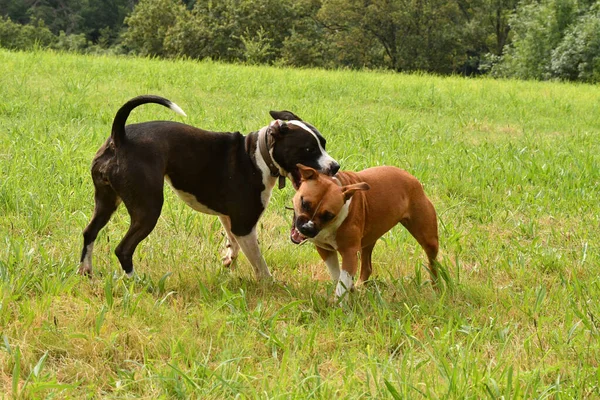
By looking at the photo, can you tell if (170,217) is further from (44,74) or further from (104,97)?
(44,74)

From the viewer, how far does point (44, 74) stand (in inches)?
481

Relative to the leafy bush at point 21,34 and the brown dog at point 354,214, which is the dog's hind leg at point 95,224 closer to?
the brown dog at point 354,214

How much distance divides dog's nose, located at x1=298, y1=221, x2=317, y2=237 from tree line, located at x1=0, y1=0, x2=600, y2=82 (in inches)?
1120

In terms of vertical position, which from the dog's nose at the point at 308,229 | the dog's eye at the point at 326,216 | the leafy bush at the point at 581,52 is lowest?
the leafy bush at the point at 581,52

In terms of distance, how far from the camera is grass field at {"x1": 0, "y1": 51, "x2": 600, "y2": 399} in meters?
3.07

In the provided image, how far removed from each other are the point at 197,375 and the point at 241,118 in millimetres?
7117

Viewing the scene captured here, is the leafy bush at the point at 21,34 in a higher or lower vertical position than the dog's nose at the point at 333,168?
lower

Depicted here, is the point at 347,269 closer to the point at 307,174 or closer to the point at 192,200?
the point at 307,174

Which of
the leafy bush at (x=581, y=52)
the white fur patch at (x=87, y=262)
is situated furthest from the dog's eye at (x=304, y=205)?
the leafy bush at (x=581, y=52)

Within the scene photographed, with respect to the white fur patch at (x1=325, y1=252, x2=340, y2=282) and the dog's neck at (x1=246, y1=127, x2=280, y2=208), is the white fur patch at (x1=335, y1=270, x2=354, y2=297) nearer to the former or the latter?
the white fur patch at (x1=325, y1=252, x2=340, y2=282)

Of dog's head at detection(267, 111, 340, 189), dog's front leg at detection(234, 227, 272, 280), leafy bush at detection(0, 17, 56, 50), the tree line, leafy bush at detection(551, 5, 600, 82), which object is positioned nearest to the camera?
dog's head at detection(267, 111, 340, 189)

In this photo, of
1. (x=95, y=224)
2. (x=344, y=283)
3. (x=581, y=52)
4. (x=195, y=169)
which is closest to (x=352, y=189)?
(x=344, y=283)

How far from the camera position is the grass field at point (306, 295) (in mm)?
3072

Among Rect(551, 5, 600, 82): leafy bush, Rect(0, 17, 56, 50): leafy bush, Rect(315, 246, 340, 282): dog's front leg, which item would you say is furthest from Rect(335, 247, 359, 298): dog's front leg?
Rect(0, 17, 56, 50): leafy bush
